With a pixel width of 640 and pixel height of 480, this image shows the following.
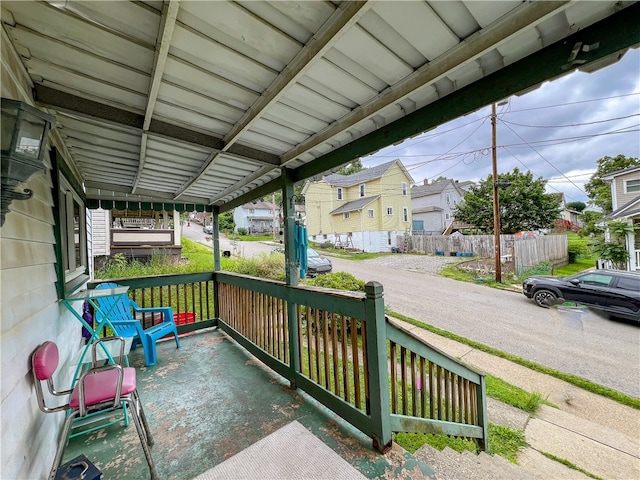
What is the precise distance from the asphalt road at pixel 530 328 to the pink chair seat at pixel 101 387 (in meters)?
5.69

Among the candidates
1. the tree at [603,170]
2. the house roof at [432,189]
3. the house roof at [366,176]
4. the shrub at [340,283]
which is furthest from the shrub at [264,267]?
the tree at [603,170]

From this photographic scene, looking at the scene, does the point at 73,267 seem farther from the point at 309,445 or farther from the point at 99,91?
the point at 309,445

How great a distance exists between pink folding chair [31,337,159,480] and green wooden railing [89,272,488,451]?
4.33 feet

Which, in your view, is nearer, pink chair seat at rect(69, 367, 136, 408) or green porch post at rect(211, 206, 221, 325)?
pink chair seat at rect(69, 367, 136, 408)

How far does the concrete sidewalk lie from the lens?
2.48 m

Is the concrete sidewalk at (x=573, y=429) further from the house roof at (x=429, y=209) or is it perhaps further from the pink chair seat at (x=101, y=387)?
the house roof at (x=429, y=209)

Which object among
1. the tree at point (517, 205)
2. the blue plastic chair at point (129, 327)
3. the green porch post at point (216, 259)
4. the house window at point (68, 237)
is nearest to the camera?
the house window at point (68, 237)

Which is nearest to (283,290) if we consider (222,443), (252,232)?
(222,443)

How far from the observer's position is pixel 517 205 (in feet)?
53.9

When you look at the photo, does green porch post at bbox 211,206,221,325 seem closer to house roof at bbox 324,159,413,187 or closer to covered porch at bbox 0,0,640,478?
covered porch at bbox 0,0,640,478

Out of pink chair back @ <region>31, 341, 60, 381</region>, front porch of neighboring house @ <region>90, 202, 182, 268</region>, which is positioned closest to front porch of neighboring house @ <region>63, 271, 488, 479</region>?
pink chair back @ <region>31, 341, 60, 381</region>

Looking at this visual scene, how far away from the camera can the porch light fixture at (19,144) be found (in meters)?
0.96

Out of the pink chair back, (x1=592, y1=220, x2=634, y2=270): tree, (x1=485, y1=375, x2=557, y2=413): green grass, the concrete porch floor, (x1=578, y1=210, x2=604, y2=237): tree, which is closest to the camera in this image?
the pink chair back

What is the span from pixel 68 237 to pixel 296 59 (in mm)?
2719
